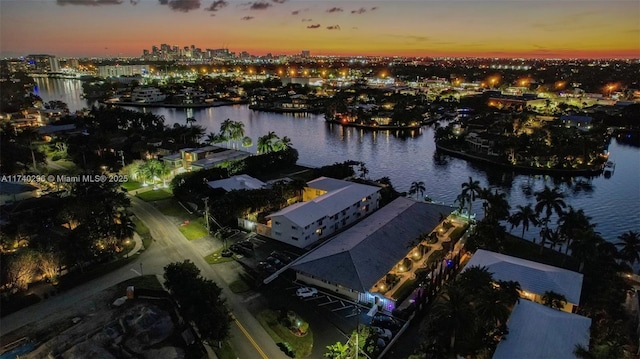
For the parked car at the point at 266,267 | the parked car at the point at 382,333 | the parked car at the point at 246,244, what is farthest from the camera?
the parked car at the point at 246,244

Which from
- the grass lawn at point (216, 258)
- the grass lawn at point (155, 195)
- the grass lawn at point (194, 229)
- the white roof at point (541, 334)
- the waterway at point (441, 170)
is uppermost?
the white roof at point (541, 334)

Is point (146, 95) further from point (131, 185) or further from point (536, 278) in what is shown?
point (536, 278)

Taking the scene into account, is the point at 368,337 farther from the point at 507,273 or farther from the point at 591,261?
the point at 591,261

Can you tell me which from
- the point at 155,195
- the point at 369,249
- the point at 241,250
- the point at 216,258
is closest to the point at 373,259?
the point at 369,249

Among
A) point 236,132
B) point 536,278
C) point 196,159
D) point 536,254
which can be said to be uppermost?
point 236,132

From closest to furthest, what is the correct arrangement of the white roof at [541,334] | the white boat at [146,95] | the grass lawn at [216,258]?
the white roof at [541,334] < the grass lawn at [216,258] < the white boat at [146,95]

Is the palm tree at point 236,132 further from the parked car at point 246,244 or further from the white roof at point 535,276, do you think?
the white roof at point 535,276

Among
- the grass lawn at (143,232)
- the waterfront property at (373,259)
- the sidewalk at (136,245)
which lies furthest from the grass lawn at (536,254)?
the sidewalk at (136,245)
